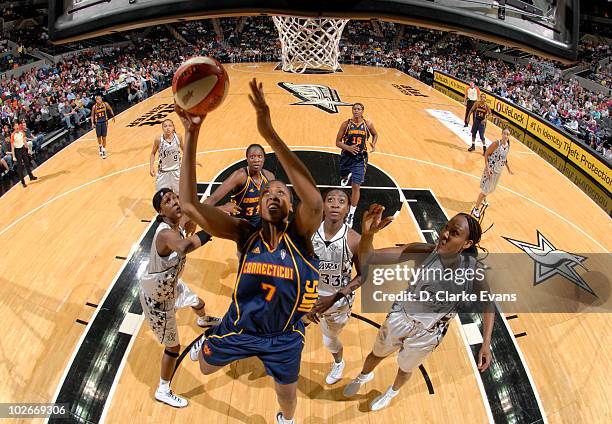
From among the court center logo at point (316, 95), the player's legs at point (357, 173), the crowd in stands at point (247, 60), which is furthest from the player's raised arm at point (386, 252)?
the court center logo at point (316, 95)

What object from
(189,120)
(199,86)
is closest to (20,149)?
(199,86)

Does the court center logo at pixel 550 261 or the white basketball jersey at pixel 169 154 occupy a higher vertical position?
the white basketball jersey at pixel 169 154

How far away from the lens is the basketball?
2227 millimetres

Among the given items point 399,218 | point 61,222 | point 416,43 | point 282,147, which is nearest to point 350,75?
point 416,43

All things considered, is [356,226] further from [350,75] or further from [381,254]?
[350,75]

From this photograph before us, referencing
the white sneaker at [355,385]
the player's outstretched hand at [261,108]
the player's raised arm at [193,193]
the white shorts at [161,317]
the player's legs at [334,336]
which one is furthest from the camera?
the white sneaker at [355,385]

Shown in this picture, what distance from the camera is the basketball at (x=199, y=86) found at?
223cm

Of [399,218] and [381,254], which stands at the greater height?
[381,254]

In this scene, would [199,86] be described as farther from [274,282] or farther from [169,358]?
[169,358]

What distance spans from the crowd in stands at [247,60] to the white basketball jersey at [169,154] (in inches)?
280

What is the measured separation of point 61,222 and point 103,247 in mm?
1298

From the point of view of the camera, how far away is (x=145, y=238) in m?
6.50

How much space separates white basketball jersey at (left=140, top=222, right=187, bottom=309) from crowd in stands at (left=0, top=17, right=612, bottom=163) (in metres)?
10.2

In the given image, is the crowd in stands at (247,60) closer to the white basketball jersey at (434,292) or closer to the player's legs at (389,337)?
the white basketball jersey at (434,292)
